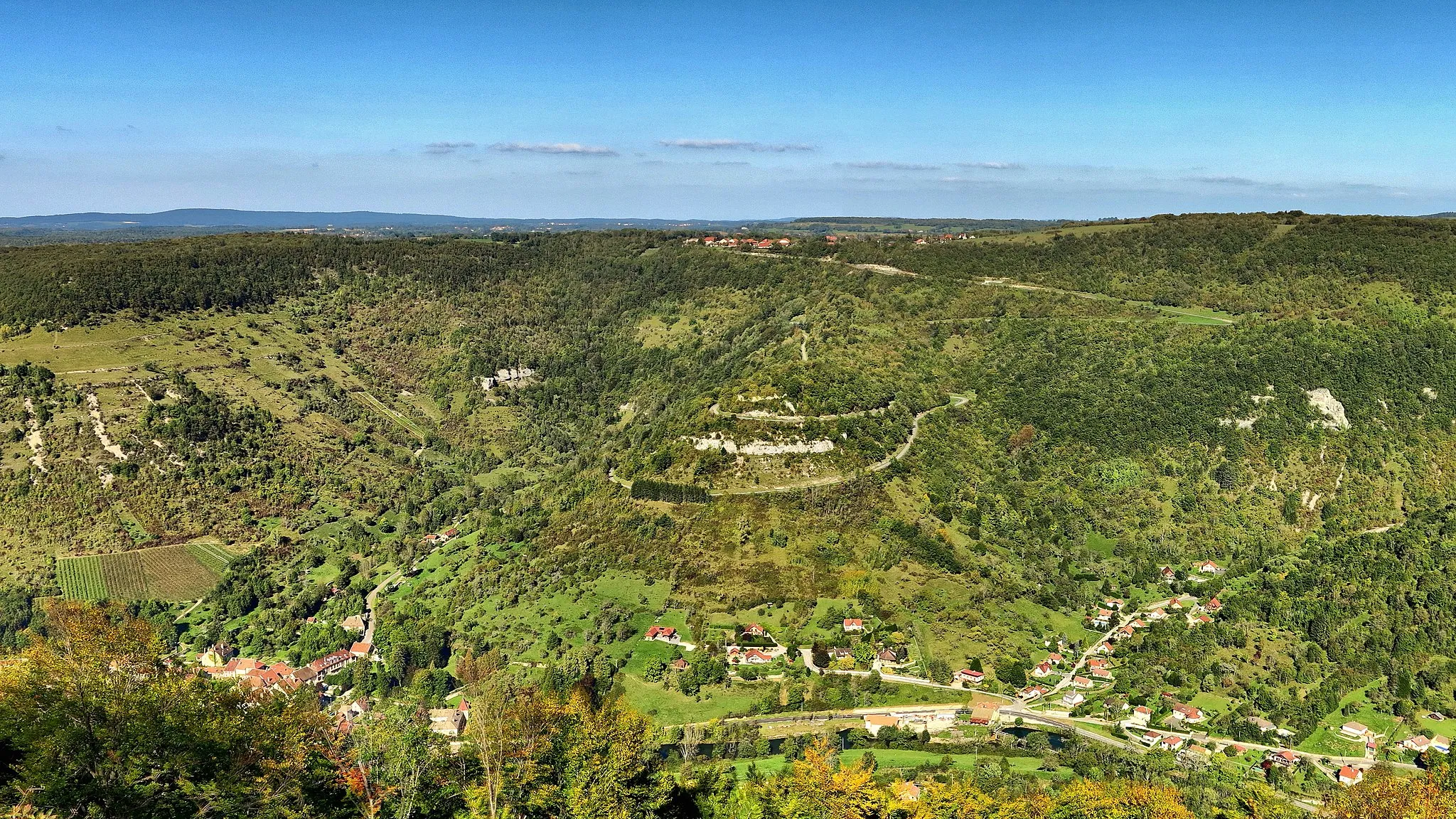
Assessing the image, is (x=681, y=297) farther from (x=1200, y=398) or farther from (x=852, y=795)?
(x=852, y=795)

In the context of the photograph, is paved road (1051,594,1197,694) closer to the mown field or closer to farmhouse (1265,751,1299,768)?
farmhouse (1265,751,1299,768)

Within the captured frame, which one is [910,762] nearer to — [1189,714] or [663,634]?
[1189,714]

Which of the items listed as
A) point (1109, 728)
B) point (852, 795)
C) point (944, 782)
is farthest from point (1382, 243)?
point (852, 795)

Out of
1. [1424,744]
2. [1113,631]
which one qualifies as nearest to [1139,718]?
[1113,631]

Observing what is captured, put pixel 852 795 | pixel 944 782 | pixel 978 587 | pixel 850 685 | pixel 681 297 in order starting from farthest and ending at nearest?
pixel 681 297 → pixel 978 587 → pixel 850 685 → pixel 944 782 → pixel 852 795

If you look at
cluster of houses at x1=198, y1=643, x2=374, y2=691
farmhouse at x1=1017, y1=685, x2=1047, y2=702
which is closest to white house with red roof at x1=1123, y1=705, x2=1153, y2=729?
farmhouse at x1=1017, y1=685, x2=1047, y2=702
